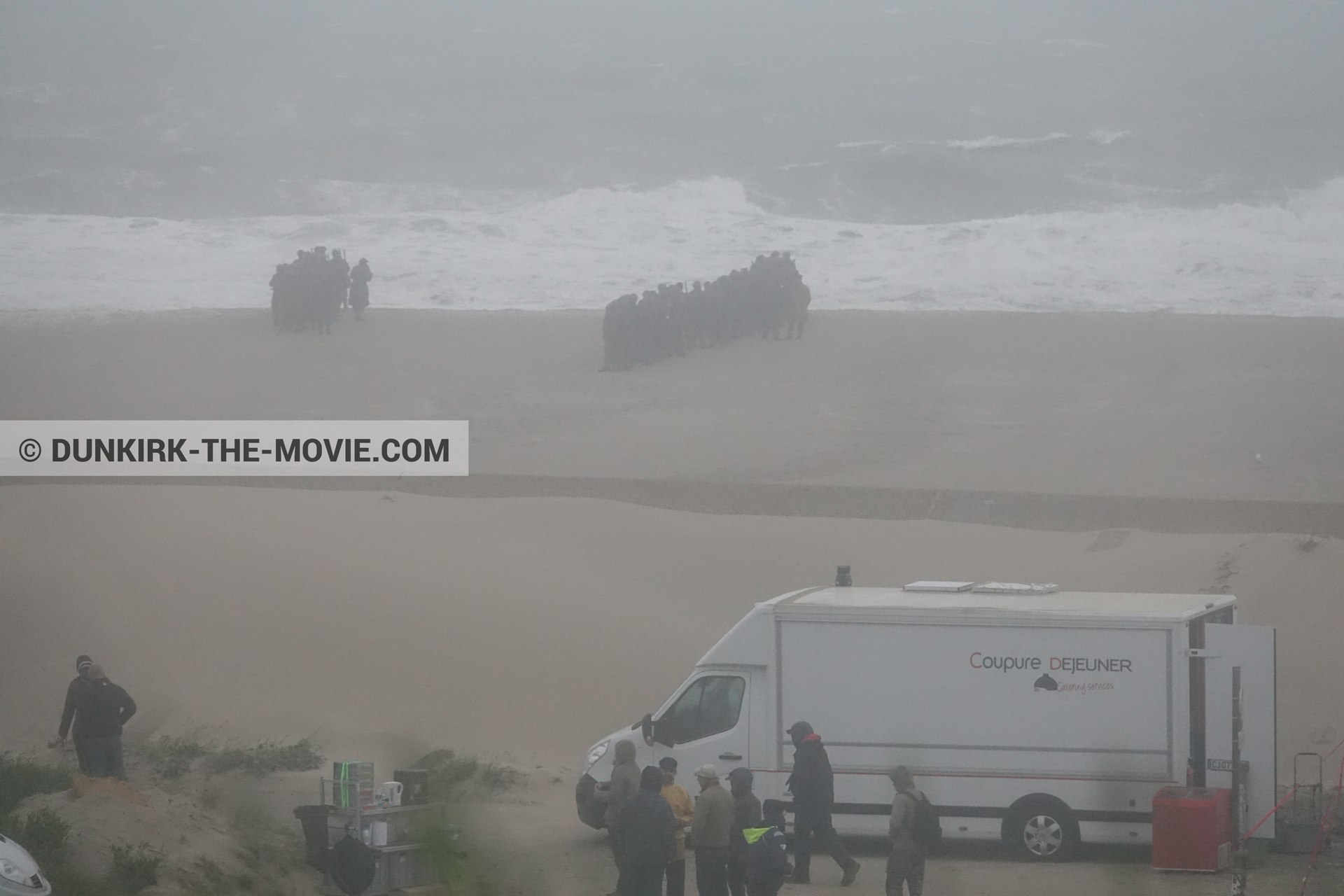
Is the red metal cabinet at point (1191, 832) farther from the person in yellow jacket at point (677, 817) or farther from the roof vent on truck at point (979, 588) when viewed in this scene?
the person in yellow jacket at point (677, 817)

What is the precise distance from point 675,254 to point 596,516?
21.7 meters

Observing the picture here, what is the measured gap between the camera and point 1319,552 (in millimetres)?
17203

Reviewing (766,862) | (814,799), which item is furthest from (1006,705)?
(766,862)

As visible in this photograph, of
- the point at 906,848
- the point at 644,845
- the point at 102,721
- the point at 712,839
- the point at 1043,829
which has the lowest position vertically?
the point at 1043,829

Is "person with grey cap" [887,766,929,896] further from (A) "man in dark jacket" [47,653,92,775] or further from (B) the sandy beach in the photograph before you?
(A) "man in dark jacket" [47,653,92,775]

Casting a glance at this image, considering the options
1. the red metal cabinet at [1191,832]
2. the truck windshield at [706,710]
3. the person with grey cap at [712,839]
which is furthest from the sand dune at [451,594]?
the person with grey cap at [712,839]

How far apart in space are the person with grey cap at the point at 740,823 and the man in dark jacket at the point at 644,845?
23.1 inches

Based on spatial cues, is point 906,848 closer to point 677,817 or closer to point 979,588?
point 677,817

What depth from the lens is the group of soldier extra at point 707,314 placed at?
92.9 feet

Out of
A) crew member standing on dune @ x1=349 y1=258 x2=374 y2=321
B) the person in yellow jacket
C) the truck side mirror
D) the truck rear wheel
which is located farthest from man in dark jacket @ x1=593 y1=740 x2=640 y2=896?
A: crew member standing on dune @ x1=349 y1=258 x2=374 y2=321

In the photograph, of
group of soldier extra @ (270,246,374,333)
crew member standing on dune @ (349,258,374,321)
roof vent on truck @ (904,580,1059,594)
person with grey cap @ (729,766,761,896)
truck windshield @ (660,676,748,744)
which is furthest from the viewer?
crew member standing on dune @ (349,258,374,321)

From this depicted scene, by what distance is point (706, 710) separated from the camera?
34.1 ft

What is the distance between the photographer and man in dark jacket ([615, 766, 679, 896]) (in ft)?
23.7

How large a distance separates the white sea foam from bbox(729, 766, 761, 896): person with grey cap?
2667 cm
